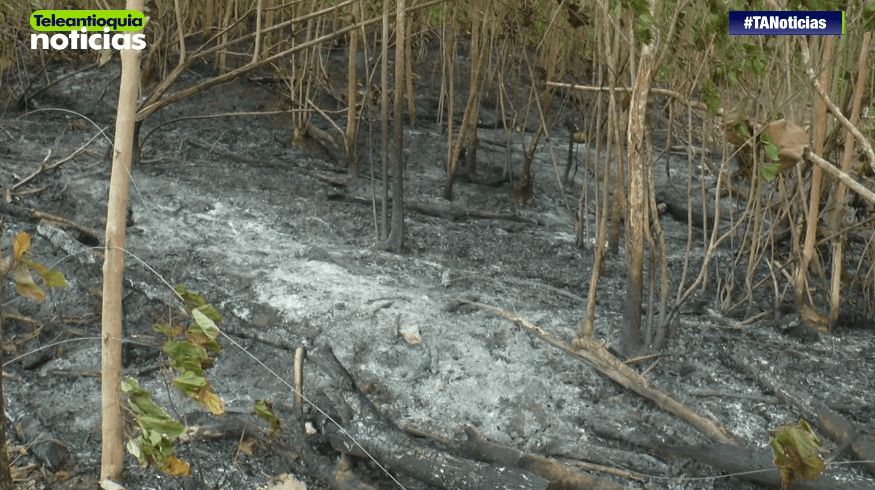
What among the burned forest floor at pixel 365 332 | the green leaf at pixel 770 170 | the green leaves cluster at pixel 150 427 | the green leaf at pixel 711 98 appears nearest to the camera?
the green leaves cluster at pixel 150 427

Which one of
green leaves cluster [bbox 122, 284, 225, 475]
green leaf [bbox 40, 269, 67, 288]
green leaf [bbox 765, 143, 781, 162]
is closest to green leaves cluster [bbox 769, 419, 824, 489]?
green leaf [bbox 765, 143, 781, 162]

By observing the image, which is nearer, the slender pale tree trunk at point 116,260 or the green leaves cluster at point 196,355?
the slender pale tree trunk at point 116,260

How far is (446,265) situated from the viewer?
5242mm

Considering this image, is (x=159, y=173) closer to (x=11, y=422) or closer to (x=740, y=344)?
(x=11, y=422)

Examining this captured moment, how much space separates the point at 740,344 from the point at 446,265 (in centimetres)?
185

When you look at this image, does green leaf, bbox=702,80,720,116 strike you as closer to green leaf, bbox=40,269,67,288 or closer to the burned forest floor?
the burned forest floor

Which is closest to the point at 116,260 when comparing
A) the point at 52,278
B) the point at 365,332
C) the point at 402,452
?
the point at 52,278

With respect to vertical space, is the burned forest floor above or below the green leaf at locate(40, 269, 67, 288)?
below

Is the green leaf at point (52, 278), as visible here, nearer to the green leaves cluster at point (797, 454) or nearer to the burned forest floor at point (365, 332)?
the burned forest floor at point (365, 332)

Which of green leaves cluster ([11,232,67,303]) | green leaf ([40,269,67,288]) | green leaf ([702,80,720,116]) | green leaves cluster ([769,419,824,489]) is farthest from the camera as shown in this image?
green leaf ([702,80,720,116])

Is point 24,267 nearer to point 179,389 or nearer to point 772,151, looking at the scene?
point 179,389

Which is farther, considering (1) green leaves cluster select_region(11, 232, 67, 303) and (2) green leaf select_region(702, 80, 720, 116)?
(2) green leaf select_region(702, 80, 720, 116)

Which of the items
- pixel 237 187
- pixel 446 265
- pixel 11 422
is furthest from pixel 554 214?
pixel 11 422

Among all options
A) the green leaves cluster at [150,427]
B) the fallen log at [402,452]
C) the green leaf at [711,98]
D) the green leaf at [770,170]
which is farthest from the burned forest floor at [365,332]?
the green leaf at [711,98]
